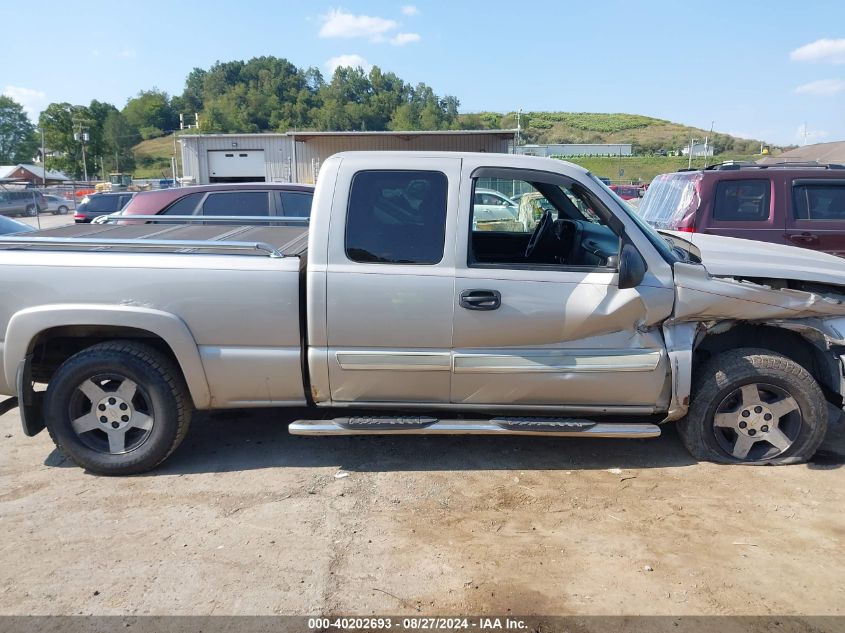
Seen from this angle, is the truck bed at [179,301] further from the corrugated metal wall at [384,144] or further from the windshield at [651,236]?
the corrugated metal wall at [384,144]

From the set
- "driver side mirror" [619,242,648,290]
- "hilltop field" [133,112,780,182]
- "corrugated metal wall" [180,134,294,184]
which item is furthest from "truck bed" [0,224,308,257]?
"hilltop field" [133,112,780,182]

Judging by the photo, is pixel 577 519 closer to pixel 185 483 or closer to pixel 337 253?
pixel 337 253

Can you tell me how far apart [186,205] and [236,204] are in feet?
2.18

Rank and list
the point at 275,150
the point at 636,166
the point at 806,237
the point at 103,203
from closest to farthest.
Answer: the point at 806,237 → the point at 103,203 → the point at 275,150 → the point at 636,166

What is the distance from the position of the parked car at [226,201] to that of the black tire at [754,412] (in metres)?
5.95

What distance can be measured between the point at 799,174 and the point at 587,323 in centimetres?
489

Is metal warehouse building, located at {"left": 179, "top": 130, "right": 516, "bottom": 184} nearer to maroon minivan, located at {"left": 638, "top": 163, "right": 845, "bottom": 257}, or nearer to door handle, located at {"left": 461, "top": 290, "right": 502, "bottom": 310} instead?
maroon minivan, located at {"left": 638, "top": 163, "right": 845, "bottom": 257}

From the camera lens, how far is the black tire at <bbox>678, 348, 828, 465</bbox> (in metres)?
4.09

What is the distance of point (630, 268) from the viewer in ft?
12.6

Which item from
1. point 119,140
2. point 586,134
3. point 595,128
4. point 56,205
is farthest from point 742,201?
point 595,128

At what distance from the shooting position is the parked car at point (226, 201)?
28.3 ft

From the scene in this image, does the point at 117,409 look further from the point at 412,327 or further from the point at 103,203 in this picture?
the point at 103,203

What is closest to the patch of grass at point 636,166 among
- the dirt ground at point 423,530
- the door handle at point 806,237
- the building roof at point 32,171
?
the door handle at point 806,237

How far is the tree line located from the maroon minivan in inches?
3715
